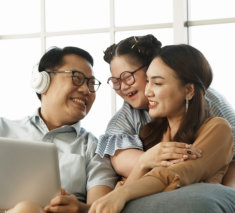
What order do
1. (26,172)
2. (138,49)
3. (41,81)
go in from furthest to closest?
(41,81), (138,49), (26,172)

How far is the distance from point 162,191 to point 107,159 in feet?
2.21

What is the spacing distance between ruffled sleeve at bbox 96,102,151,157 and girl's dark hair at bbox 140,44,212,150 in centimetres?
22

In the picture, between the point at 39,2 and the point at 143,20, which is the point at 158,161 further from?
the point at 39,2

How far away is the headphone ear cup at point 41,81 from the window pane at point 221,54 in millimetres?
1393

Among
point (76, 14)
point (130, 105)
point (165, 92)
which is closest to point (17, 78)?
point (76, 14)

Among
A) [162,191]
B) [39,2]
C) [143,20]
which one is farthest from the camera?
[39,2]

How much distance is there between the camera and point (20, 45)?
392cm

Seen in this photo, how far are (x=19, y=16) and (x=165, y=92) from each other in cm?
235

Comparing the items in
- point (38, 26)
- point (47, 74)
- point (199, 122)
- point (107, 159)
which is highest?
point (38, 26)

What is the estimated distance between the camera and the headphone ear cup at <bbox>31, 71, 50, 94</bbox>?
240 centimetres

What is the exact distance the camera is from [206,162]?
1772 mm

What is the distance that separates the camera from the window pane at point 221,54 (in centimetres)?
337

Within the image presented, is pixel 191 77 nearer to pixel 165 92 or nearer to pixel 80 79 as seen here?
pixel 165 92

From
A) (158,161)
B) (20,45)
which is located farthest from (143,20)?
(158,161)
